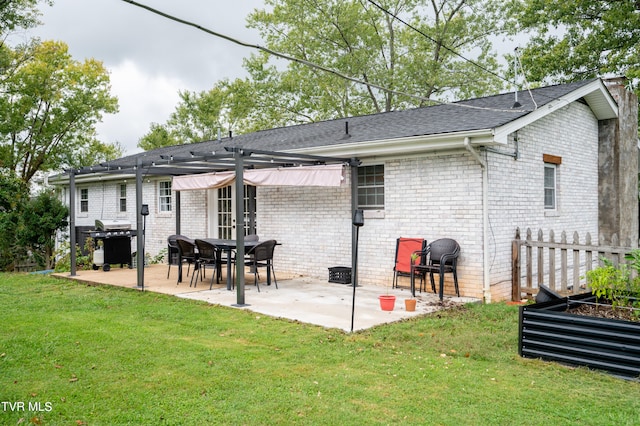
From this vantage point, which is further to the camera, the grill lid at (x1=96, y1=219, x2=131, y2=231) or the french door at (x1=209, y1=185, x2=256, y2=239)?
the grill lid at (x1=96, y1=219, x2=131, y2=231)

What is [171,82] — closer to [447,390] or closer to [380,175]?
[380,175]

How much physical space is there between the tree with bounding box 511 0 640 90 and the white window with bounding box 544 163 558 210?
9.22 m

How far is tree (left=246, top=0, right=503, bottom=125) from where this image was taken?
24891mm

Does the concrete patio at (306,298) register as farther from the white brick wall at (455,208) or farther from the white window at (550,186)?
the white window at (550,186)

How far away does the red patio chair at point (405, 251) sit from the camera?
877 centimetres

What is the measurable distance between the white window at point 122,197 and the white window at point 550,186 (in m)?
12.0

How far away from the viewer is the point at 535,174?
948cm

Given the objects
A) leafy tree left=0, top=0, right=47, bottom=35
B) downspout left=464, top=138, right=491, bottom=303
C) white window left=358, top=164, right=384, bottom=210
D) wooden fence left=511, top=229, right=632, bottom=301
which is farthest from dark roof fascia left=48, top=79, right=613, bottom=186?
leafy tree left=0, top=0, right=47, bottom=35

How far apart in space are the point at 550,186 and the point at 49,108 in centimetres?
2181

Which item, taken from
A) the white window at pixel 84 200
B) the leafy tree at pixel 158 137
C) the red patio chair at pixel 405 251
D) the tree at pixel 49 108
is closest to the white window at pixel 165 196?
the white window at pixel 84 200

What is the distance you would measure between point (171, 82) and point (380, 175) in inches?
998

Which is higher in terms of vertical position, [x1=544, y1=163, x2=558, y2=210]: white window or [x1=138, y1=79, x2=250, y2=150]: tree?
[x1=138, y1=79, x2=250, y2=150]: tree

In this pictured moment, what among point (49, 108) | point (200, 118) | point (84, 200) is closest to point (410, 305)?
point (84, 200)

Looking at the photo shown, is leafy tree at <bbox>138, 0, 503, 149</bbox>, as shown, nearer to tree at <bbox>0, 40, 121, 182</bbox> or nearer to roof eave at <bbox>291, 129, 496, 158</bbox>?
tree at <bbox>0, 40, 121, 182</bbox>
